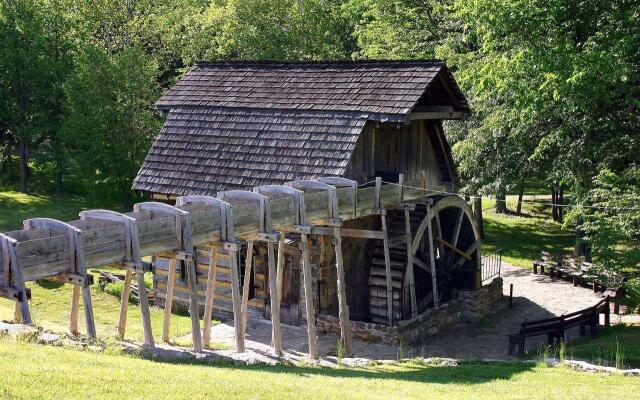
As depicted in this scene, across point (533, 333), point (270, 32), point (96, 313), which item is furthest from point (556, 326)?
point (270, 32)

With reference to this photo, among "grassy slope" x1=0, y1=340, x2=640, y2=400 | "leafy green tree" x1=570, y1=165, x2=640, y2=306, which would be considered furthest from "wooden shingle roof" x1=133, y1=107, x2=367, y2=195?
"grassy slope" x1=0, y1=340, x2=640, y2=400

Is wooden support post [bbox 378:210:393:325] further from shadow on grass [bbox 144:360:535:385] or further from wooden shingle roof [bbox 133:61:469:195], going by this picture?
shadow on grass [bbox 144:360:535:385]

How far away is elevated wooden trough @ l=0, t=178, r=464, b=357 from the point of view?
44.0ft

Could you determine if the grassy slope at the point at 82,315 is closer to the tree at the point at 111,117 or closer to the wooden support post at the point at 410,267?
the wooden support post at the point at 410,267

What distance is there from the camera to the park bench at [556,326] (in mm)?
19781

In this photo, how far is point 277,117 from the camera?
22.9m

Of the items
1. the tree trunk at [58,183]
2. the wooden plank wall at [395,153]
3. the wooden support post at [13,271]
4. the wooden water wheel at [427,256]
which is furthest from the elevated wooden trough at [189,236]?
the tree trunk at [58,183]

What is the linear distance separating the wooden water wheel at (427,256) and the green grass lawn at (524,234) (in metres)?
6.12

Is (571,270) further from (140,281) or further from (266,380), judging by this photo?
(266,380)

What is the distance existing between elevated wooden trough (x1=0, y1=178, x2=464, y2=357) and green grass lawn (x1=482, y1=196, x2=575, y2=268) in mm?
12379

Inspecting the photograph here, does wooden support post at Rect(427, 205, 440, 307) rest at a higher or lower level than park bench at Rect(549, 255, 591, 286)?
higher

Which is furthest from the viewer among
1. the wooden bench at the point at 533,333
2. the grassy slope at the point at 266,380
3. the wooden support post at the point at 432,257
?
the wooden support post at the point at 432,257

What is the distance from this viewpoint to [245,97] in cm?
2397

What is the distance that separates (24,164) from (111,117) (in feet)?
21.9
